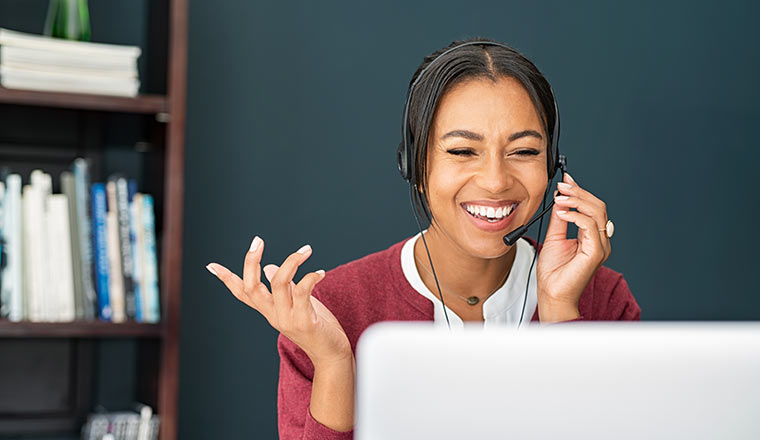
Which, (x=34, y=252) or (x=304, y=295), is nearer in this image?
(x=304, y=295)

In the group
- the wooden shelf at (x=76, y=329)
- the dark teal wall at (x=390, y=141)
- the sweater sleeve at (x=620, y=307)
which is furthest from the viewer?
the dark teal wall at (x=390, y=141)

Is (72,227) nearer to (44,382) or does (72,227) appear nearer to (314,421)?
(44,382)

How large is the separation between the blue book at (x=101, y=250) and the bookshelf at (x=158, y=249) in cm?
5

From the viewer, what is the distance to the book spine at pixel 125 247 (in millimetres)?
1777

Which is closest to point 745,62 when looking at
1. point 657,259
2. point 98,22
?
point 657,259

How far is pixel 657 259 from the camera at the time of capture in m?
2.67

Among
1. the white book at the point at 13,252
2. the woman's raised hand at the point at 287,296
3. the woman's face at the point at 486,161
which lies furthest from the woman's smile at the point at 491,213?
the white book at the point at 13,252

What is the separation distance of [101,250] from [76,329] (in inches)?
6.8

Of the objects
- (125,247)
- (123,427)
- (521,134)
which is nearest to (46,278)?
(125,247)

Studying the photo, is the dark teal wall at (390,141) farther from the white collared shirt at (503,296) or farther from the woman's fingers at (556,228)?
the woman's fingers at (556,228)

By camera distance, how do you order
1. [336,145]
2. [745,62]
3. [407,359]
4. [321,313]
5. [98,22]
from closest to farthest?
[407,359] < [321,313] < [98,22] < [336,145] < [745,62]

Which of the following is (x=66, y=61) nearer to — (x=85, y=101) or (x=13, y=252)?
(x=85, y=101)

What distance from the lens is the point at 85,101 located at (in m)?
1.75

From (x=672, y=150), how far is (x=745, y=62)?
0.44 metres
